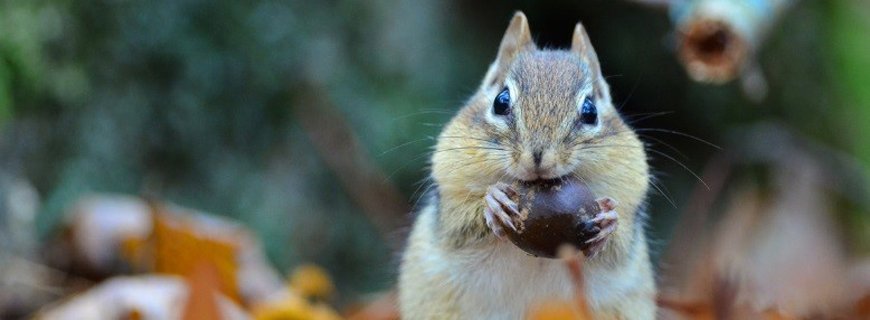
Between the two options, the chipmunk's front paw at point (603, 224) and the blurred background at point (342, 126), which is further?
the blurred background at point (342, 126)

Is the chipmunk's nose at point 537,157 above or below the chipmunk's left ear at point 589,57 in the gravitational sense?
below

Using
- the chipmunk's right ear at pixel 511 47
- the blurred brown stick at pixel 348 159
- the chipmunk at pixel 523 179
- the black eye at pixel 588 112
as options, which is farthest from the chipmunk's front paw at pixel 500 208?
the blurred brown stick at pixel 348 159

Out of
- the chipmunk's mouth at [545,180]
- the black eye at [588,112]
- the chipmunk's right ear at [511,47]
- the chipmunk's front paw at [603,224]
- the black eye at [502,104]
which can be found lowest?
the chipmunk's front paw at [603,224]

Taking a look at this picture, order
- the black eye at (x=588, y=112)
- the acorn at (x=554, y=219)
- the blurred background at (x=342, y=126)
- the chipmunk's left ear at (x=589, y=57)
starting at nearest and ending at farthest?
the acorn at (x=554, y=219), the black eye at (x=588, y=112), the chipmunk's left ear at (x=589, y=57), the blurred background at (x=342, y=126)

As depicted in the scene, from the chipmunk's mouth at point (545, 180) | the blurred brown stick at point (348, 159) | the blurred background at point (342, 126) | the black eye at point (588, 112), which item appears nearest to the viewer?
the chipmunk's mouth at point (545, 180)

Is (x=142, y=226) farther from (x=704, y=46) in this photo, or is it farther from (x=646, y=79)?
(x=646, y=79)

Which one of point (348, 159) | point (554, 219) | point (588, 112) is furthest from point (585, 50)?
point (348, 159)

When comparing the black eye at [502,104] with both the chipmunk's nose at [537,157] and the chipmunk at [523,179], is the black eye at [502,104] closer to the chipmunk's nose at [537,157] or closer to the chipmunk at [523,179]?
the chipmunk at [523,179]

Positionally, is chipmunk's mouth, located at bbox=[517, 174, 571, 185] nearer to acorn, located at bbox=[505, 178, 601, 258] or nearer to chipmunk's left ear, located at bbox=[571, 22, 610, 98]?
acorn, located at bbox=[505, 178, 601, 258]
